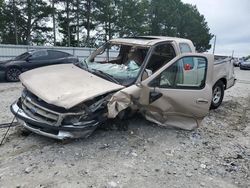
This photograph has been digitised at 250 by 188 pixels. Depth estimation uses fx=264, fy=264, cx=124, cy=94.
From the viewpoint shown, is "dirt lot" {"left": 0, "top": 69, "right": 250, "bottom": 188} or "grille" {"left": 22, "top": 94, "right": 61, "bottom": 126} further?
"grille" {"left": 22, "top": 94, "right": 61, "bottom": 126}

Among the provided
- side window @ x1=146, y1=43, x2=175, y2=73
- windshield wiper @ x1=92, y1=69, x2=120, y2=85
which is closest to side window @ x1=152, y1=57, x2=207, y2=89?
side window @ x1=146, y1=43, x2=175, y2=73

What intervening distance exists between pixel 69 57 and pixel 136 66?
8.59 m

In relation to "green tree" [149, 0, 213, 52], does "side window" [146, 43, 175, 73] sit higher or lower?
lower

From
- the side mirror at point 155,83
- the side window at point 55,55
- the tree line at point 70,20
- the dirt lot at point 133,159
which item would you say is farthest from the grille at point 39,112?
the tree line at point 70,20

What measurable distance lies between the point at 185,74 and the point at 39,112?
2.90m

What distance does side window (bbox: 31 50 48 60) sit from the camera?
11.8 m

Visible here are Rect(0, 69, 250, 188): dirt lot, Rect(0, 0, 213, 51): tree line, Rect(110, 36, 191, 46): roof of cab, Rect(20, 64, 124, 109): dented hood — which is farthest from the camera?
Rect(0, 0, 213, 51): tree line

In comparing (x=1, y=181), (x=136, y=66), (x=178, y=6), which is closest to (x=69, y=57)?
(x=136, y=66)

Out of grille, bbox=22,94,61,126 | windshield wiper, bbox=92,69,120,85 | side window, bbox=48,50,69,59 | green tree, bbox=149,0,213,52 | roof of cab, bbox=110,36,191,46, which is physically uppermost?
green tree, bbox=149,0,213,52

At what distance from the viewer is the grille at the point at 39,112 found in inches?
161

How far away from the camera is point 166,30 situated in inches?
1954

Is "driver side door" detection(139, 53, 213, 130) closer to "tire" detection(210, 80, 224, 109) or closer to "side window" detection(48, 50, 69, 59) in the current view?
"tire" detection(210, 80, 224, 109)

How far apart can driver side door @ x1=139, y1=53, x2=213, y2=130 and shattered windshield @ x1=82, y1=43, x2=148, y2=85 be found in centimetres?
44

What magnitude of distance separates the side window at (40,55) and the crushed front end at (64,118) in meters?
7.97
